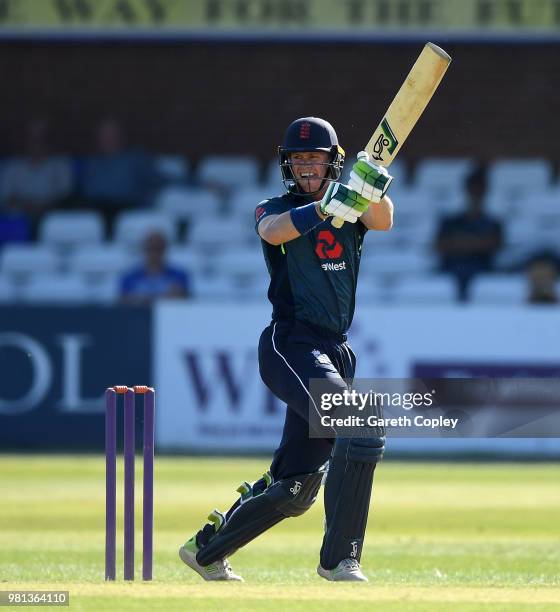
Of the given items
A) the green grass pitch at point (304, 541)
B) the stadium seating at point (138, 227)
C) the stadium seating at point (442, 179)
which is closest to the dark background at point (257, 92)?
the stadium seating at point (442, 179)

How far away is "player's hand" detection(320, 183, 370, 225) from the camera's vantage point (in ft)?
17.3

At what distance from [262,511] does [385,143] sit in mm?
1341

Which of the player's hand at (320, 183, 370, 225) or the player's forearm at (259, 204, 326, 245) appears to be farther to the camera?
the player's forearm at (259, 204, 326, 245)

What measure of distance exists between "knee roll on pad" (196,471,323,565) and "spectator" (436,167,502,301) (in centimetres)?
796

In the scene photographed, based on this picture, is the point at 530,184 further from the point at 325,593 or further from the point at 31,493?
the point at 325,593

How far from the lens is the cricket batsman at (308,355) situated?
5.46 meters

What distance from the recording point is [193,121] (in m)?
16.0

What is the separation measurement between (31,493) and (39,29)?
509 centimetres

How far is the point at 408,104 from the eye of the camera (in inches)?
218

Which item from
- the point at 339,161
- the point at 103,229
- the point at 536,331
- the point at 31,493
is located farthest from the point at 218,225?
the point at 339,161

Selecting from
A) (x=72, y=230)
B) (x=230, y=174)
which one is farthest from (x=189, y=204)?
(x=72, y=230)

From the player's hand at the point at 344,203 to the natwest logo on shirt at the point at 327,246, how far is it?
11.4 inches

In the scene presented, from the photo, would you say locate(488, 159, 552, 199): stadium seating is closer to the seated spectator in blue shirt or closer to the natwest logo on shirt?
the seated spectator in blue shirt

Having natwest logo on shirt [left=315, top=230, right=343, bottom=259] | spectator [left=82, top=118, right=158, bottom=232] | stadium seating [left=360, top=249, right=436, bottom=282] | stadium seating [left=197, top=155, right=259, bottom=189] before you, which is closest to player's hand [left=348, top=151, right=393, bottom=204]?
natwest logo on shirt [left=315, top=230, right=343, bottom=259]
